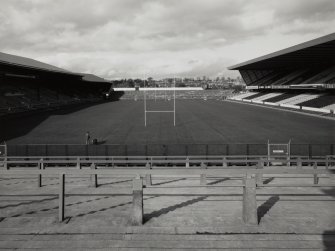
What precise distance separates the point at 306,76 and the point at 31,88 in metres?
58.2

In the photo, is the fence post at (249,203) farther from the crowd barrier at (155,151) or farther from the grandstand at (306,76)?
the grandstand at (306,76)

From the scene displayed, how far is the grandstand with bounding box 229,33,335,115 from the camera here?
1852 inches

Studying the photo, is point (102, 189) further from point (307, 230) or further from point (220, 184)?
point (307, 230)

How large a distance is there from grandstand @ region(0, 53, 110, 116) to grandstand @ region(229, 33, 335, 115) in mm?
42194

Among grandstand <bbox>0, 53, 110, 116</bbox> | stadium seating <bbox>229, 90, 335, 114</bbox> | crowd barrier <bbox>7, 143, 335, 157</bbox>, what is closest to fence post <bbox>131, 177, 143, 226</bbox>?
crowd barrier <bbox>7, 143, 335, 157</bbox>

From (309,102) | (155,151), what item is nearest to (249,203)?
(155,151)

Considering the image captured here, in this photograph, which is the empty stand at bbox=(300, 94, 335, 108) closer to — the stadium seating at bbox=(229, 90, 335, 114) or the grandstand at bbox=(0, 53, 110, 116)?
the stadium seating at bbox=(229, 90, 335, 114)

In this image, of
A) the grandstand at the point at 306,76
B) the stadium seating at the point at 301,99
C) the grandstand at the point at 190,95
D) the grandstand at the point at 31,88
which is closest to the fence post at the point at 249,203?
the grandstand at the point at 306,76

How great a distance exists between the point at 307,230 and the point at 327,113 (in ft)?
148

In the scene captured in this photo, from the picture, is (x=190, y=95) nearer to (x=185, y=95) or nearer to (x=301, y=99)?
(x=185, y=95)

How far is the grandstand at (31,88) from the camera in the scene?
Answer: 5178cm

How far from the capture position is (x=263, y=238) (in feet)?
25.8

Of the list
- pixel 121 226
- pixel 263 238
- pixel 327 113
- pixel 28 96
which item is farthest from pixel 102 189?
pixel 28 96

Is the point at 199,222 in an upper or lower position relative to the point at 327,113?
lower
